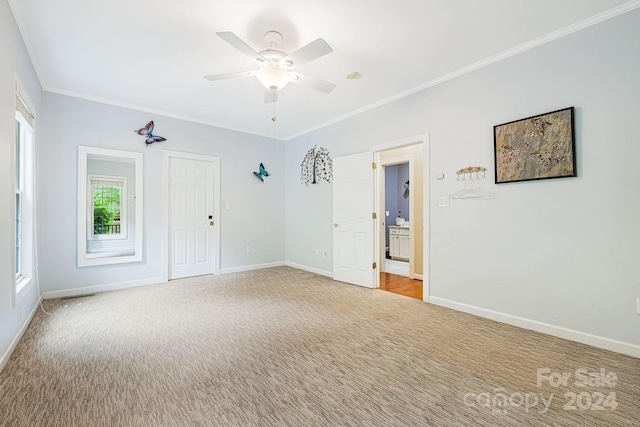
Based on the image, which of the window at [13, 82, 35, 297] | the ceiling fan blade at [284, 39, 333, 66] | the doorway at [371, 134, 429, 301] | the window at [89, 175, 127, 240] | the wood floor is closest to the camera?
→ the ceiling fan blade at [284, 39, 333, 66]

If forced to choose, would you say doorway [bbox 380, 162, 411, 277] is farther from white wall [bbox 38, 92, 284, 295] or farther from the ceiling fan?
the ceiling fan

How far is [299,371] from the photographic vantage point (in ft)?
6.90

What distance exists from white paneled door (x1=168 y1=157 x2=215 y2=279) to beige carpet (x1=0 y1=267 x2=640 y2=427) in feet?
4.96

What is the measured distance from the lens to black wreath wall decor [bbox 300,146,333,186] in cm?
A: 514

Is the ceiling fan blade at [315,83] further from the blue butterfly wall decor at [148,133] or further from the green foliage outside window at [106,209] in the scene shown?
the green foliage outside window at [106,209]

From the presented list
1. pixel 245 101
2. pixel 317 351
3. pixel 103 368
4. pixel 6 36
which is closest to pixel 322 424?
pixel 317 351

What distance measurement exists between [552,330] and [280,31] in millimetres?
3726

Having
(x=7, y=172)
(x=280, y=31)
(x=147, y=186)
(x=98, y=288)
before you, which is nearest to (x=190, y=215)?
(x=147, y=186)

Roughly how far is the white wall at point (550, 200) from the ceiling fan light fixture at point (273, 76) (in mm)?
1947

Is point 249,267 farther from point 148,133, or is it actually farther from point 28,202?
point 28,202

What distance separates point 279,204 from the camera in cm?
611

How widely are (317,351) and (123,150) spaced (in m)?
4.13

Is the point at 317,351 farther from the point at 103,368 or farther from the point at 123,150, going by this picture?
the point at 123,150

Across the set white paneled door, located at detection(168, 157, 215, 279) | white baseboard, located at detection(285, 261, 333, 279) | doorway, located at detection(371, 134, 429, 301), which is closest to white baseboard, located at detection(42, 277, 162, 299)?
white paneled door, located at detection(168, 157, 215, 279)
